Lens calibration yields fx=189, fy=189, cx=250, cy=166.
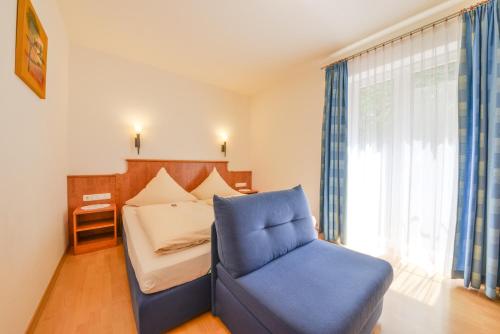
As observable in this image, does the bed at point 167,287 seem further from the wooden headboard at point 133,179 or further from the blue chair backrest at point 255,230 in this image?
the wooden headboard at point 133,179

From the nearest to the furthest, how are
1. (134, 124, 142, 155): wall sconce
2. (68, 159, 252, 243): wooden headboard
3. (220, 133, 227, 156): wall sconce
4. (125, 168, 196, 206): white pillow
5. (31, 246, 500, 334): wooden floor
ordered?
(31, 246, 500, 334): wooden floor, (68, 159, 252, 243): wooden headboard, (125, 168, 196, 206): white pillow, (134, 124, 142, 155): wall sconce, (220, 133, 227, 156): wall sconce

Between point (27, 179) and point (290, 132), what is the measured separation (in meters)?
3.14

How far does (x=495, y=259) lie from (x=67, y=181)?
14.7 feet

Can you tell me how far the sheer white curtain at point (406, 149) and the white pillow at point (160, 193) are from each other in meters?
2.49

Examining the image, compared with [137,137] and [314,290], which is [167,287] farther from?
[137,137]

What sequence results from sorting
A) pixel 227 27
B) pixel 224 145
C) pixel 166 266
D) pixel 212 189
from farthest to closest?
1. pixel 224 145
2. pixel 212 189
3. pixel 227 27
4. pixel 166 266

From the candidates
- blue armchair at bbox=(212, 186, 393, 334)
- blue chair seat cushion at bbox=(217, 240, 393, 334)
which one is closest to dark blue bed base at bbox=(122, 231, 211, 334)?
blue armchair at bbox=(212, 186, 393, 334)

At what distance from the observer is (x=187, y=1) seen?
71.5 inches

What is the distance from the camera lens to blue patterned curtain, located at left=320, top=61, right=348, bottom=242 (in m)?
2.54

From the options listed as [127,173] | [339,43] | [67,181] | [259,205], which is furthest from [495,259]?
[67,181]

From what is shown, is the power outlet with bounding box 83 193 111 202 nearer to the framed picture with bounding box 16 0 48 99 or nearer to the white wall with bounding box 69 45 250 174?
A: the white wall with bounding box 69 45 250 174

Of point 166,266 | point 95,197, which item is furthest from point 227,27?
point 95,197

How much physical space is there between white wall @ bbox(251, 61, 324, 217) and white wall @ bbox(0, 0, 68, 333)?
9.95ft

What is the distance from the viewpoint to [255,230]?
1294mm
